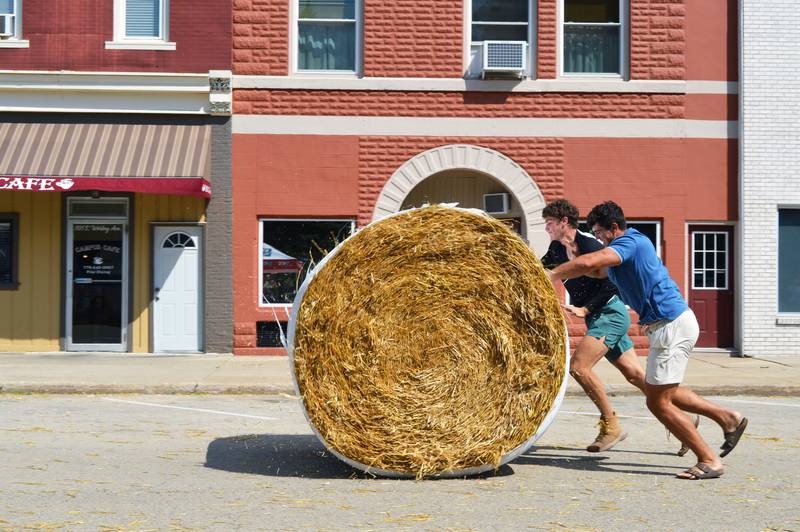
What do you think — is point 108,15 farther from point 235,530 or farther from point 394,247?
point 235,530

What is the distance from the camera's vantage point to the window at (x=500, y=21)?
1653 centimetres

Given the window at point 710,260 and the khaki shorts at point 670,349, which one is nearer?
the khaki shorts at point 670,349

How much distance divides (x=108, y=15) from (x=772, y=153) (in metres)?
10.4

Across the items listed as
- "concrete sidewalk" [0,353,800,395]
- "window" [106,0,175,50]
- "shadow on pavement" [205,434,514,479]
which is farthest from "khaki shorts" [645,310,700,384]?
"window" [106,0,175,50]

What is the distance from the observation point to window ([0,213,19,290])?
1597 centimetres

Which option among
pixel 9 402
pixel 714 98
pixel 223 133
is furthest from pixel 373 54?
pixel 9 402

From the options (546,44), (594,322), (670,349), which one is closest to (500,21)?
(546,44)

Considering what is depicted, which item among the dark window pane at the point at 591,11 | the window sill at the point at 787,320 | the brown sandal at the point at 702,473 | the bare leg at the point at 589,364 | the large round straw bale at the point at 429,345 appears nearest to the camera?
the large round straw bale at the point at 429,345

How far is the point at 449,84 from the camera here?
16.2m

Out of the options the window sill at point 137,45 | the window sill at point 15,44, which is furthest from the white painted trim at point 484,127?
the window sill at point 15,44

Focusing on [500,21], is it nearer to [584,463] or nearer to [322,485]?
[584,463]

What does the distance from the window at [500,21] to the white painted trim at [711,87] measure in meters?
2.58

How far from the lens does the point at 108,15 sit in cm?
1597

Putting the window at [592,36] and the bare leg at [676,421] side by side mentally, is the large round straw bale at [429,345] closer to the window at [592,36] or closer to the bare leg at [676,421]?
the bare leg at [676,421]
